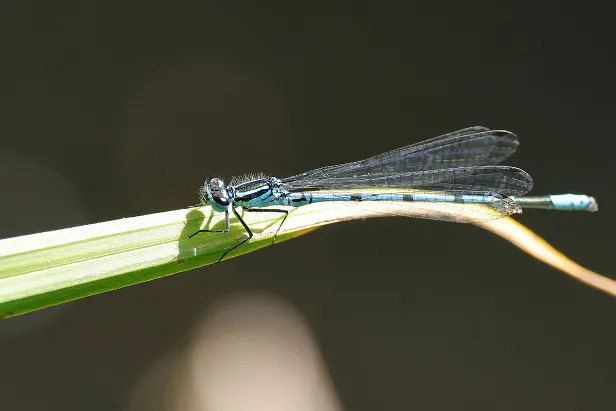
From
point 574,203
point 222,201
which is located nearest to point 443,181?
point 574,203

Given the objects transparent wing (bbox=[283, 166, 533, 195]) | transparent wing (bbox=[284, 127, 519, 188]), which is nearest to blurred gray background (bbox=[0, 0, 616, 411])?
transparent wing (bbox=[284, 127, 519, 188])

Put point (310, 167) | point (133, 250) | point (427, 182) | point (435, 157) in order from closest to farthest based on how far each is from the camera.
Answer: point (133, 250) → point (427, 182) → point (435, 157) → point (310, 167)

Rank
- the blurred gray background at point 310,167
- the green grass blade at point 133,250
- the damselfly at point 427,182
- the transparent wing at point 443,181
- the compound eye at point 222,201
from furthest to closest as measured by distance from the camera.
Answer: the blurred gray background at point 310,167
the transparent wing at point 443,181
the damselfly at point 427,182
the compound eye at point 222,201
the green grass blade at point 133,250

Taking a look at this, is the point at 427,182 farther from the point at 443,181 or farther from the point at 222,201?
the point at 222,201

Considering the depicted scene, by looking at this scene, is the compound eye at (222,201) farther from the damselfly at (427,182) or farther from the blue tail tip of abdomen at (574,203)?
the blue tail tip of abdomen at (574,203)

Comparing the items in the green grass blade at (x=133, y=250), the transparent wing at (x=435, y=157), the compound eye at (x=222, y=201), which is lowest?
the green grass blade at (x=133, y=250)

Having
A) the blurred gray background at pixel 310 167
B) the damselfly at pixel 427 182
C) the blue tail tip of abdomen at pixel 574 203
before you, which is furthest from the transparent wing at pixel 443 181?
the blurred gray background at pixel 310 167

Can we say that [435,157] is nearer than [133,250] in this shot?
No
